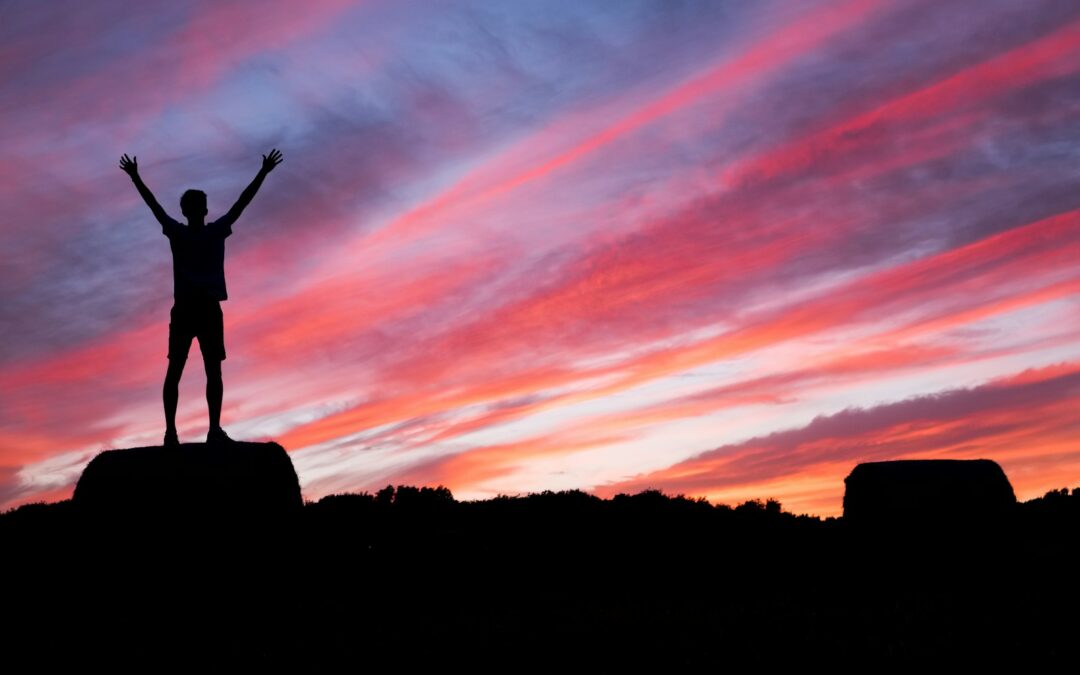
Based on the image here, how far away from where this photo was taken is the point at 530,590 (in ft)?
51.7

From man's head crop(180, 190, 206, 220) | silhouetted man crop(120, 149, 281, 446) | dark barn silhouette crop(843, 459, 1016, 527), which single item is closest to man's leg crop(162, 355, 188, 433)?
silhouetted man crop(120, 149, 281, 446)

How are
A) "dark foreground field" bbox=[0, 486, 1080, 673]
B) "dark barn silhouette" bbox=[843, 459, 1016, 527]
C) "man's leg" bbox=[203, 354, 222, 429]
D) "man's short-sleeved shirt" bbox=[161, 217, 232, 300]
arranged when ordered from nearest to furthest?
"dark foreground field" bbox=[0, 486, 1080, 673]
"man's short-sleeved shirt" bbox=[161, 217, 232, 300]
"man's leg" bbox=[203, 354, 222, 429]
"dark barn silhouette" bbox=[843, 459, 1016, 527]

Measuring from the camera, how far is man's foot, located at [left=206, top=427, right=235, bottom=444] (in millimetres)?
12631

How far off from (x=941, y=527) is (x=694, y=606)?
9.39 meters

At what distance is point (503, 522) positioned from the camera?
20.7m

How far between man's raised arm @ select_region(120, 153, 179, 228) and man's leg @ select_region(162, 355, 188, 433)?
57.1 inches

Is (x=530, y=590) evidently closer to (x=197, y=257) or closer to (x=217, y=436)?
(x=217, y=436)

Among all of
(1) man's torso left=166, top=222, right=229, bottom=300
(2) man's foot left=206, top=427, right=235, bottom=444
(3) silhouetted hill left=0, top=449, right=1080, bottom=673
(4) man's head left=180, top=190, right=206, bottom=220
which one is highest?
(4) man's head left=180, top=190, right=206, bottom=220

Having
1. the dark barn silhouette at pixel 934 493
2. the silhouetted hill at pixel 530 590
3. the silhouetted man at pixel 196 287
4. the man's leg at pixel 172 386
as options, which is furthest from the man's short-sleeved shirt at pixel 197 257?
the dark barn silhouette at pixel 934 493

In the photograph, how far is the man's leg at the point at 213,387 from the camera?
504 inches

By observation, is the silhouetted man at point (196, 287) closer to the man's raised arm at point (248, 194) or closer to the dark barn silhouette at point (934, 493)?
the man's raised arm at point (248, 194)

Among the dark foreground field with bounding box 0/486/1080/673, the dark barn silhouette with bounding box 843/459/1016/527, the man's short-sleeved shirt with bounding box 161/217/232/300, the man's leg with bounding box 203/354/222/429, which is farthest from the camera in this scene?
the dark barn silhouette with bounding box 843/459/1016/527

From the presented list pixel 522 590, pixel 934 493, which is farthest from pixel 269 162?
pixel 934 493

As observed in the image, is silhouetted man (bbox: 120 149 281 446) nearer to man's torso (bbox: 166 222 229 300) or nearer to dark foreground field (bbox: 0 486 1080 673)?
man's torso (bbox: 166 222 229 300)
